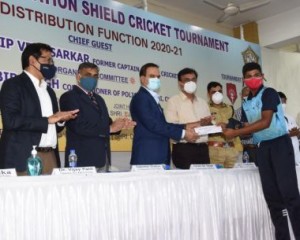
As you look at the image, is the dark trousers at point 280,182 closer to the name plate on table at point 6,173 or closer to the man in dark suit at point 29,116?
the man in dark suit at point 29,116

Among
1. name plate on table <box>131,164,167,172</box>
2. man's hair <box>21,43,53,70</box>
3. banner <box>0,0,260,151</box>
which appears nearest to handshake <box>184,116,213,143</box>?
name plate on table <box>131,164,167,172</box>

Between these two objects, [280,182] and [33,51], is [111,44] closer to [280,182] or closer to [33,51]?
[33,51]

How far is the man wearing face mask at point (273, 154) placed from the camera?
8.68ft

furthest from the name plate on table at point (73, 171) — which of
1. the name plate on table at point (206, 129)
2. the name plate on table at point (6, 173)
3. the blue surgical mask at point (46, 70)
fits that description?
the name plate on table at point (206, 129)

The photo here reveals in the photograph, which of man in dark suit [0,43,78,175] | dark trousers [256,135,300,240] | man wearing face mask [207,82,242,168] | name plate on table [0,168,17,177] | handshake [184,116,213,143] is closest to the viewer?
name plate on table [0,168,17,177]

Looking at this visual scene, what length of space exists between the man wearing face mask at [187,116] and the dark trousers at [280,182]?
0.48 meters

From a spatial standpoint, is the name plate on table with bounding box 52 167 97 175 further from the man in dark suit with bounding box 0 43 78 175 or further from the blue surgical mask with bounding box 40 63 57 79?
the blue surgical mask with bounding box 40 63 57 79

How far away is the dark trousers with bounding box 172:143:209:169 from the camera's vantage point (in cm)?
310

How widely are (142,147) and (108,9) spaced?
197cm

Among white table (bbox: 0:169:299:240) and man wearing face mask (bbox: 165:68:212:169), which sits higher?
man wearing face mask (bbox: 165:68:212:169)

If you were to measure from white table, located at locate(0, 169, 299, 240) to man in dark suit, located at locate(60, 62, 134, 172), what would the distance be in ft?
1.70

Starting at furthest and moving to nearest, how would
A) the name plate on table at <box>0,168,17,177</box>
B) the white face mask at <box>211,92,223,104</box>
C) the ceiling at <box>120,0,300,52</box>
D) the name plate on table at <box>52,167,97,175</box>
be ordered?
the ceiling at <box>120,0,300,52</box> < the white face mask at <box>211,92,223,104</box> < the name plate on table at <box>52,167,97,175</box> < the name plate on table at <box>0,168,17,177</box>

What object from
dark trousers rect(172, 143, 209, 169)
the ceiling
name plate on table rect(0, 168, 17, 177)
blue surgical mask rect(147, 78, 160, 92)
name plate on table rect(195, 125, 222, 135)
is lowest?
name plate on table rect(0, 168, 17, 177)

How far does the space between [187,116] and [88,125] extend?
3.13 feet
